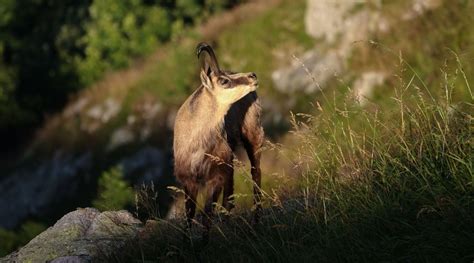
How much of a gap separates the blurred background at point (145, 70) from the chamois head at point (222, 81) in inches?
75.1

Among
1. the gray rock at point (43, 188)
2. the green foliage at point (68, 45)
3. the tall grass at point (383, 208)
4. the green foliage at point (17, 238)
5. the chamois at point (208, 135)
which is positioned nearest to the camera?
the tall grass at point (383, 208)

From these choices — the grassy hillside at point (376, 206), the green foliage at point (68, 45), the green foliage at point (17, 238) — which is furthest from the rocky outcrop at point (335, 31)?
the grassy hillside at point (376, 206)

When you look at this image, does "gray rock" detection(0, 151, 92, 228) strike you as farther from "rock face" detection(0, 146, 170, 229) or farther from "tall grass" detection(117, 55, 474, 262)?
"tall grass" detection(117, 55, 474, 262)

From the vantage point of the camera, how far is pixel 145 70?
42.2 meters

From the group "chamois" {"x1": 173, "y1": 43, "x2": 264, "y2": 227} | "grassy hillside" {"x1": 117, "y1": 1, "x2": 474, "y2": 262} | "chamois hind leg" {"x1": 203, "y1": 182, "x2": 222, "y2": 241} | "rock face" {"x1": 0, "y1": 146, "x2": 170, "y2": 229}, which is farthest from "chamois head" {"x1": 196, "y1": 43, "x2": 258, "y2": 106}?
"rock face" {"x1": 0, "y1": 146, "x2": 170, "y2": 229}

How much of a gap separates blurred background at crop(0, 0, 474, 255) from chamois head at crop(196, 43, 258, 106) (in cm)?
191

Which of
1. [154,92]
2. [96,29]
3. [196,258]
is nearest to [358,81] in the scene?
[154,92]

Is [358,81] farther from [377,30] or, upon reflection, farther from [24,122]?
[24,122]

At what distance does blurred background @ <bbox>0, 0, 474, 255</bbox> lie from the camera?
25.2 metres

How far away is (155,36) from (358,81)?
22.8 metres

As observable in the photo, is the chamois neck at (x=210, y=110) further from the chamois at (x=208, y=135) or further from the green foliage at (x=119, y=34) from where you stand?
the green foliage at (x=119, y=34)

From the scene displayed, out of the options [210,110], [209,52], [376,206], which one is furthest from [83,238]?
[376,206]

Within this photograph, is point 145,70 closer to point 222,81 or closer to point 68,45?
point 68,45

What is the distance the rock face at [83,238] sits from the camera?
984 cm
